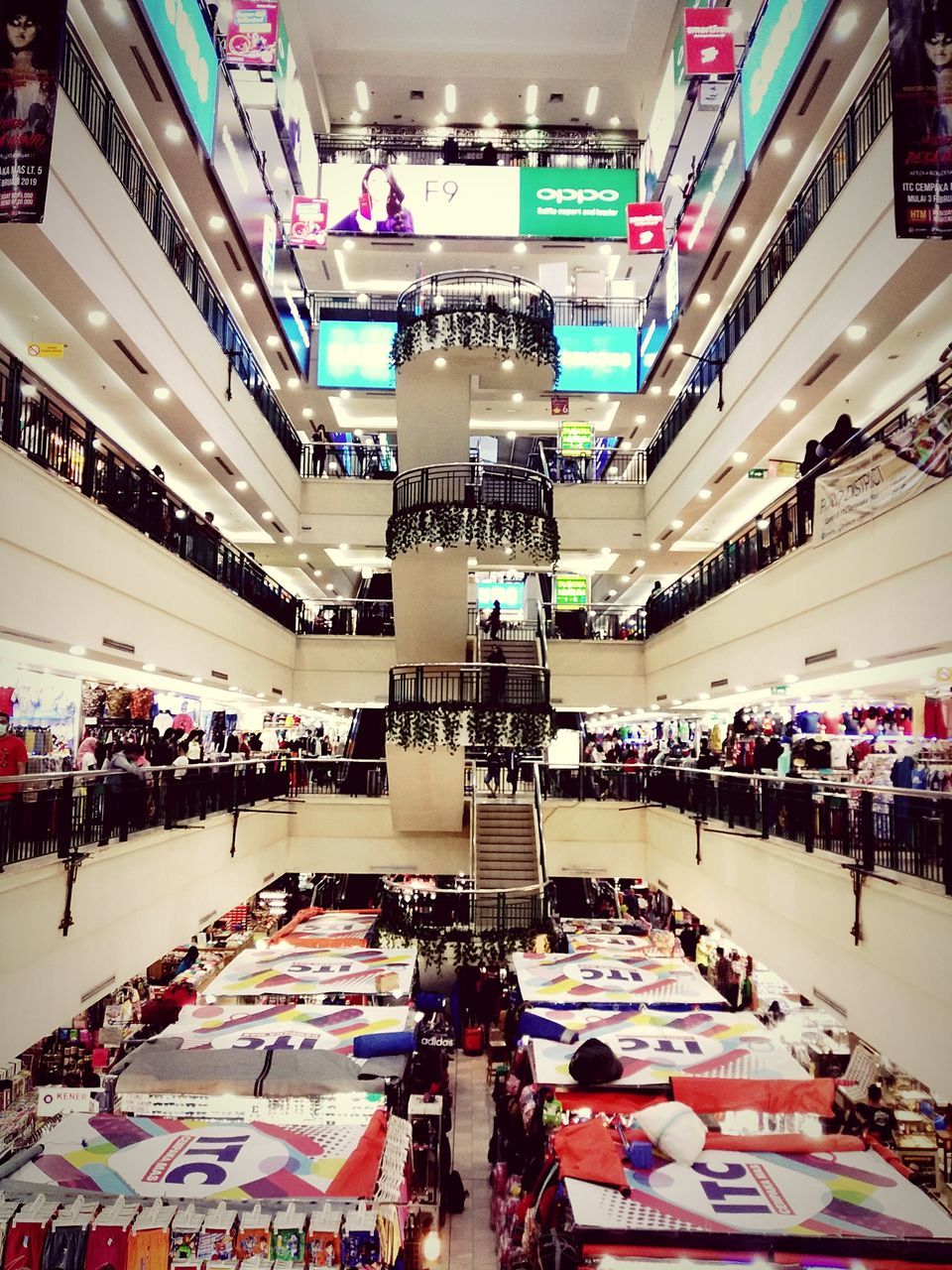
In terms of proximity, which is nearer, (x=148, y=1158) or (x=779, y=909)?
(x=148, y=1158)

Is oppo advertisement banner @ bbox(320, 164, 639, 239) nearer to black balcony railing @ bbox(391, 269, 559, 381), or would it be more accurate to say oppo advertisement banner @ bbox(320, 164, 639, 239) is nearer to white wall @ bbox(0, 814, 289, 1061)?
black balcony railing @ bbox(391, 269, 559, 381)

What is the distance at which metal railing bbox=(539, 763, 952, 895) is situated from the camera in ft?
25.5

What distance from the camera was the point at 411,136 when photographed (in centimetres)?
2814

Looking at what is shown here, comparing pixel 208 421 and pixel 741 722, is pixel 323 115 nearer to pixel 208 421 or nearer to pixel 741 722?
pixel 208 421

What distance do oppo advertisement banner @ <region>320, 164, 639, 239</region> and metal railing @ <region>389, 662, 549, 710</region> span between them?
12100mm

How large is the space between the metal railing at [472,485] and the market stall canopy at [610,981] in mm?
7268

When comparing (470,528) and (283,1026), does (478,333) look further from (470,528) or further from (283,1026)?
(283,1026)

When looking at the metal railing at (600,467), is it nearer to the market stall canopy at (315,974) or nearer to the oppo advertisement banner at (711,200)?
the oppo advertisement banner at (711,200)

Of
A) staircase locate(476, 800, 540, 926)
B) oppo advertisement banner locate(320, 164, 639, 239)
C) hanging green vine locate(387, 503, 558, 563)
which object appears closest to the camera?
hanging green vine locate(387, 503, 558, 563)

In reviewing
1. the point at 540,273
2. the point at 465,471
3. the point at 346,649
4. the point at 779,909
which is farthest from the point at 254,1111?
the point at 540,273

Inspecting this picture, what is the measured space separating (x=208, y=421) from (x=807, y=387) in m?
9.67

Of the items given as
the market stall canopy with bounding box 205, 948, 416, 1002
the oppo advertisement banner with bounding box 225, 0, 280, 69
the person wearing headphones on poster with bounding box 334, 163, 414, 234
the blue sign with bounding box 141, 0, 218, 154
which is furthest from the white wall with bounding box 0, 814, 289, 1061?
the person wearing headphones on poster with bounding box 334, 163, 414, 234

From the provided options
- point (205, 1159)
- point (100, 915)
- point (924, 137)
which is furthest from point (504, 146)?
point (205, 1159)

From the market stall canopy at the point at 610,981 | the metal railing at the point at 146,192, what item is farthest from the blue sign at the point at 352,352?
the market stall canopy at the point at 610,981
